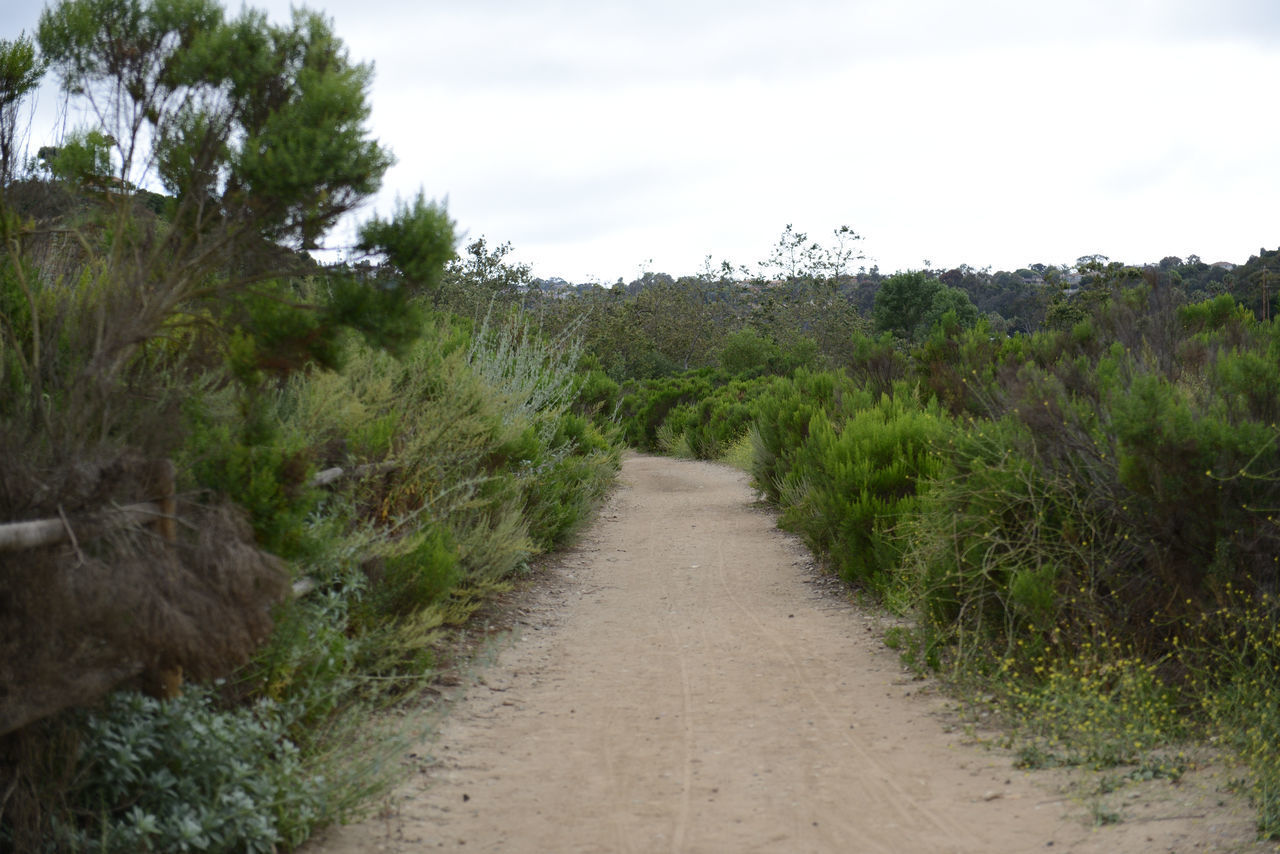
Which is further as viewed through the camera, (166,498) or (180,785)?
(180,785)

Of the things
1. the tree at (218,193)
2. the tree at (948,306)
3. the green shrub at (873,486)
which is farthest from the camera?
the tree at (948,306)

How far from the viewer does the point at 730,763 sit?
15.5 ft

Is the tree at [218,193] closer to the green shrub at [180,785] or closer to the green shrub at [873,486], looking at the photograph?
the green shrub at [180,785]

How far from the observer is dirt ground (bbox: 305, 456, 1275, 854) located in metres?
3.83

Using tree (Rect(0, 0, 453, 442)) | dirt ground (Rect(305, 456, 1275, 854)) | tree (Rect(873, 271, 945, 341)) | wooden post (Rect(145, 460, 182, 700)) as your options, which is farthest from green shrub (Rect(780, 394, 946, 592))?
tree (Rect(873, 271, 945, 341))

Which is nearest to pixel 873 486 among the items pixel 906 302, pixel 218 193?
pixel 218 193

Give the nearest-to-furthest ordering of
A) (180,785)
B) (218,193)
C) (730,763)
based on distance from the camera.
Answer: (180,785)
(218,193)
(730,763)

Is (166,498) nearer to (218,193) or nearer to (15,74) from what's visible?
(218,193)

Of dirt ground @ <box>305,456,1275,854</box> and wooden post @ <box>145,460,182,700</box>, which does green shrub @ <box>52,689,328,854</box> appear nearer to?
wooden post @ <box>145,460,182,700</box>

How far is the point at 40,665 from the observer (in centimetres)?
265

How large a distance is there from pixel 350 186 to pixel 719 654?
13.8 feet

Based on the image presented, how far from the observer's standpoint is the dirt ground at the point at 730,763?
12.6 feet

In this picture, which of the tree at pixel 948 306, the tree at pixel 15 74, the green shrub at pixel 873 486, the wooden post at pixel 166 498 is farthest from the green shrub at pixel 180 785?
the tree at pixel 948 306

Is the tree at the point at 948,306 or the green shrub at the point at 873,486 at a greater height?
the tree at the point at 948,306
